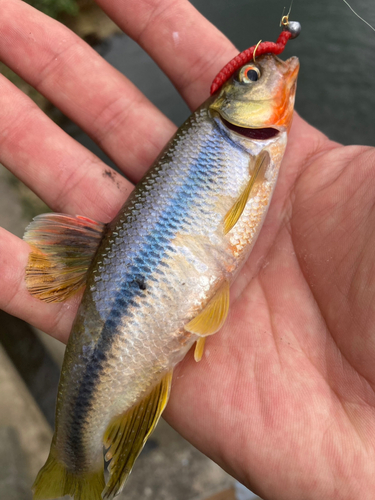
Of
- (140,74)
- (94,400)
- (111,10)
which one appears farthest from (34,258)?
(140,74)

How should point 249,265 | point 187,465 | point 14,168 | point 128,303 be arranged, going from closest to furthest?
point 128,303 → point 249,265 → point 14,168 → point 187,465

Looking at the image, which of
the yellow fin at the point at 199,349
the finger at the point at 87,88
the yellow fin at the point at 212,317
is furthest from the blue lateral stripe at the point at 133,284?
the finger at the point at 87,88

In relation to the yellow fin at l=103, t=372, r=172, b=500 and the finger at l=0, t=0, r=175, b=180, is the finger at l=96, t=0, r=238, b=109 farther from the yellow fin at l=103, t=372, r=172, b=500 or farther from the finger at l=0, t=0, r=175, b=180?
the yellow fin at l=103, t=372, r=172, b=500

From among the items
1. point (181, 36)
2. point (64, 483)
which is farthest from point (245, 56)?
point (64, 483)

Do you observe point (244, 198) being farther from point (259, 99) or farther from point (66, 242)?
point (66, 242)

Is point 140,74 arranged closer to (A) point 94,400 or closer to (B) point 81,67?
(B) point 81,67

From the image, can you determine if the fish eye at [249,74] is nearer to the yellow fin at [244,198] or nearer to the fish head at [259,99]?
the fish head at [259,99]
